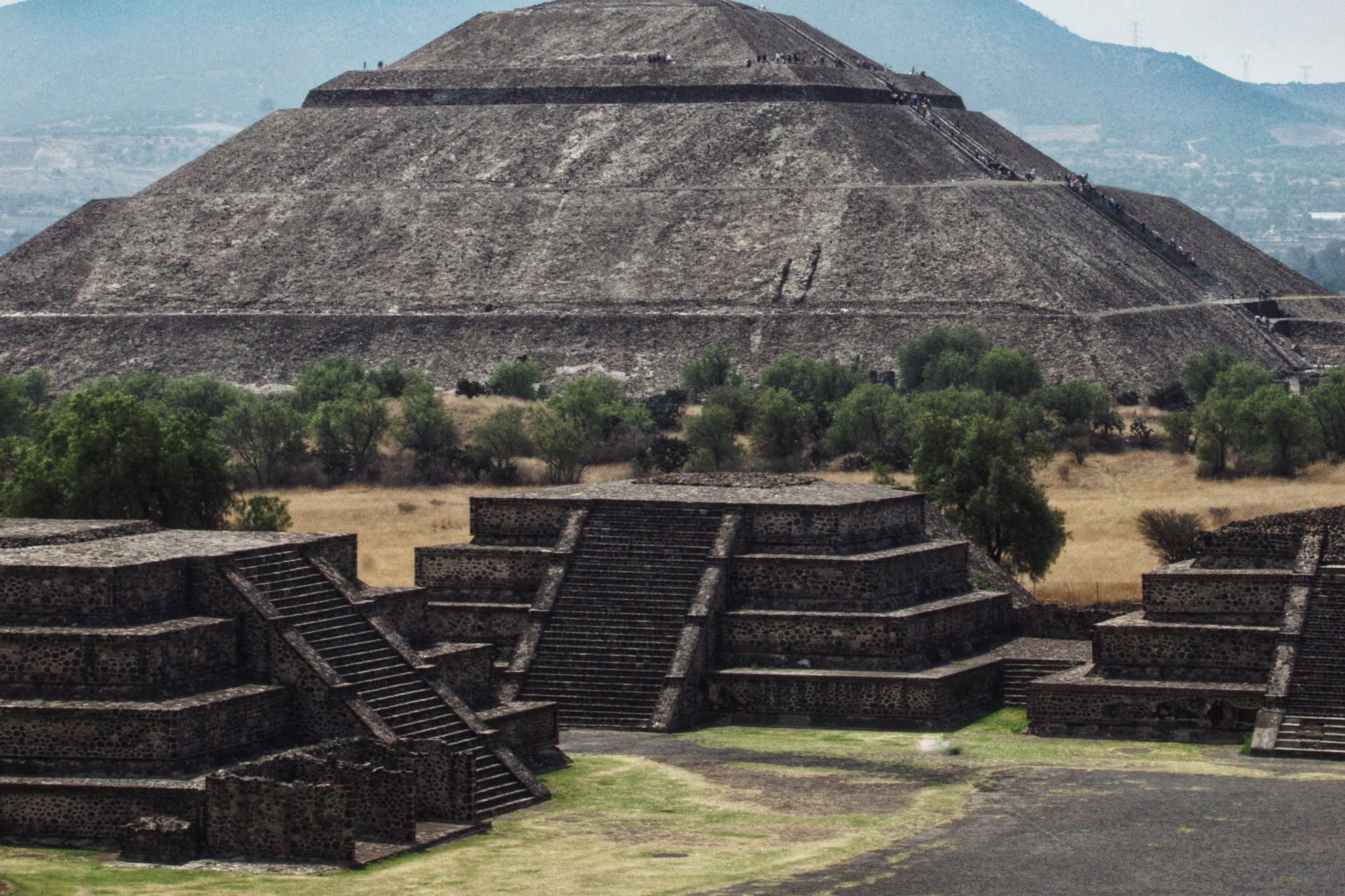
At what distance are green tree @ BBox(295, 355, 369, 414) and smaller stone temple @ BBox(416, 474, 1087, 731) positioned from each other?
5098 centimetres

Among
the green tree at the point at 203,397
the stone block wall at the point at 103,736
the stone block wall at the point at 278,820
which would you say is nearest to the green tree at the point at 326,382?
the green tree at the point at 203,397

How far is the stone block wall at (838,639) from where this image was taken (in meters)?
45.3

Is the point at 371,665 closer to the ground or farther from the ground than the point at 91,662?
closer to the ground

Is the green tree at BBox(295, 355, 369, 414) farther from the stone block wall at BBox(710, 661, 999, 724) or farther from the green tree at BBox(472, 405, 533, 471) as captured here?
the stone block wall at BBox(710, 661, 999, 724)

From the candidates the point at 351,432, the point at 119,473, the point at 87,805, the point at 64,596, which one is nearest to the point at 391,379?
the point at 351,432

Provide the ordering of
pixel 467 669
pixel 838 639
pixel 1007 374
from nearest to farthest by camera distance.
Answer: pixel 467 669, pixel 838 639, pixel 1007 374

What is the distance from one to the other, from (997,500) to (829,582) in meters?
14.0

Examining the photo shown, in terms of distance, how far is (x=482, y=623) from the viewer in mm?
47562

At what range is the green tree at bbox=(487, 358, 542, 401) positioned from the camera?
107 m

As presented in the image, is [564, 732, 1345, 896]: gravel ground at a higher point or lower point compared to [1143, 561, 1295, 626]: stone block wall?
lower

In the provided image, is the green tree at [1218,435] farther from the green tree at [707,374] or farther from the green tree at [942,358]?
the green tree at [707,374]

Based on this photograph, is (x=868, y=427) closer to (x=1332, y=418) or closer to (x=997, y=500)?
(x=1332, y=418)

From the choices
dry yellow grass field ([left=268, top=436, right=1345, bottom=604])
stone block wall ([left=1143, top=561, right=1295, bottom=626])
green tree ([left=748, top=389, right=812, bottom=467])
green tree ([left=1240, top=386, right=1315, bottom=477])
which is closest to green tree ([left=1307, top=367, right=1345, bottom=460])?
green tree ([left=1240, top=386, right=1315, bottom=477])

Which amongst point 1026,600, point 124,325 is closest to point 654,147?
point 124,325
